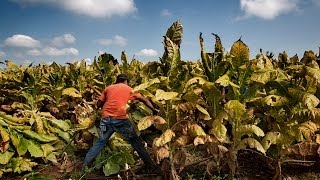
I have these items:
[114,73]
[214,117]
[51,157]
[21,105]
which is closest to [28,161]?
[51,157]

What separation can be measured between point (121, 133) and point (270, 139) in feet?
6.70

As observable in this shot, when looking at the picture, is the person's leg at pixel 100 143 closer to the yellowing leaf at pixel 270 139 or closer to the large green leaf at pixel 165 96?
the large green leaf at pixel 165 96

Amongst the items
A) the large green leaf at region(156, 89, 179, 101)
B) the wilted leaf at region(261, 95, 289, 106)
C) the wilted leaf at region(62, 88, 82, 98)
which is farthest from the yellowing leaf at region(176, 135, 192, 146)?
the wilted leaf at region(62, 88, 82, 98)

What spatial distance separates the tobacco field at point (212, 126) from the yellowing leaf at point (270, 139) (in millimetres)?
10

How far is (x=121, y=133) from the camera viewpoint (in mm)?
5816

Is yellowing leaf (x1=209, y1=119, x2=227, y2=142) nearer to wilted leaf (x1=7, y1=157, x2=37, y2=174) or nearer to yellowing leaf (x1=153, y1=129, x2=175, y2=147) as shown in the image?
yellowing leaf (x1=153, y1=129, x2=175, y2=147)

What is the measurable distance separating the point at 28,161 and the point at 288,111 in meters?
3.63

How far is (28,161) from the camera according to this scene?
20.3 feet

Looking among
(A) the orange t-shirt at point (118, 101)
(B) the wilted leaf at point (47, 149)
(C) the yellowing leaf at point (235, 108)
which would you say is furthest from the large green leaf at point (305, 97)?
(B) the wilted leaf at point (47, 149)

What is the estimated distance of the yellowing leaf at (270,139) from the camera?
15.3 ft

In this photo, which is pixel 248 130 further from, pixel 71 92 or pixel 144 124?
pixel 71 92

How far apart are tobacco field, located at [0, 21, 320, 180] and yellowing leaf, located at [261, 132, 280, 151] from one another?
0.01m

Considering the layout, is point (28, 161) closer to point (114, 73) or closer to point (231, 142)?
point (114, 73)

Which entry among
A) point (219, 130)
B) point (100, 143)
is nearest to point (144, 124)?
point (219, 130)
